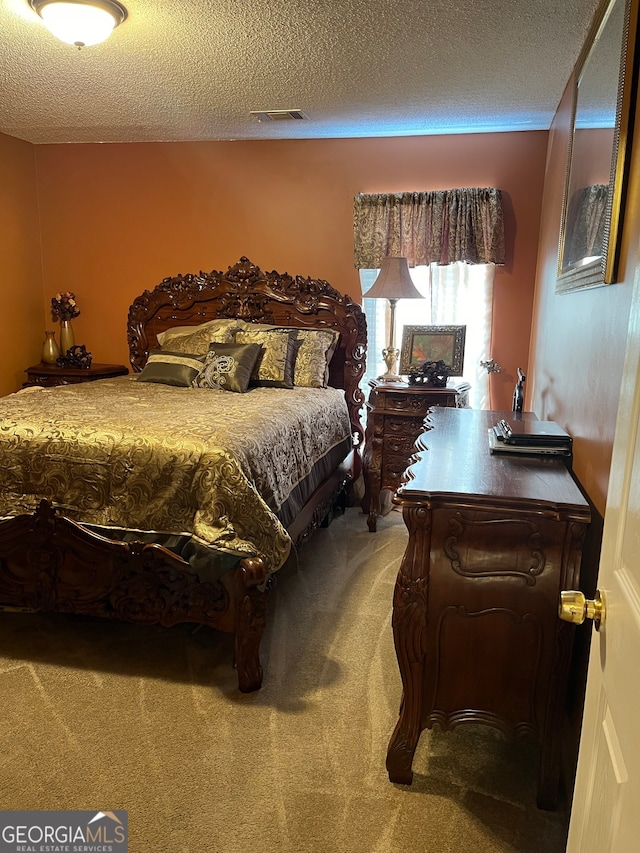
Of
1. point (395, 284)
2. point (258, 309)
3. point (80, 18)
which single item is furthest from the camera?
point (258, 309)

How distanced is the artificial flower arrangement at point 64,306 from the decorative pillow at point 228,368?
60.5 inches

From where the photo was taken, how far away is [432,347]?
3.89 metres

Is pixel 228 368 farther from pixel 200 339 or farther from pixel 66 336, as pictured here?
pixel 66 336

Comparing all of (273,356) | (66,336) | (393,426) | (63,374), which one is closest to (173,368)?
(273,356)

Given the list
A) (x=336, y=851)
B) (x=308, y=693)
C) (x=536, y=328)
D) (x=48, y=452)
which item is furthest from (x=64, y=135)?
(x=336, y=851)

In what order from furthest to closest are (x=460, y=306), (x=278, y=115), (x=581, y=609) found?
(x=460, y=306)
(x=278, y=115)
(x=581, y=609)

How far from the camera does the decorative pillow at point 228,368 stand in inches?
135

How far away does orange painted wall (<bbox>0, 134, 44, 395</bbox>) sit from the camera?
432 cm

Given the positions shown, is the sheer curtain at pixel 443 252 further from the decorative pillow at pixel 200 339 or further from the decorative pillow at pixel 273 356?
the decorative pillow at pixel 200 339

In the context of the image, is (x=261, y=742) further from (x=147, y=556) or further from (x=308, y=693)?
(x=147, y=556)

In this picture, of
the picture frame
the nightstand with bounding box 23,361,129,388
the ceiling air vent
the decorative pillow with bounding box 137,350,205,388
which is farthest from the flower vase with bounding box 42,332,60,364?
the picture frame

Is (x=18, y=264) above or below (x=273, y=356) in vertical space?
above

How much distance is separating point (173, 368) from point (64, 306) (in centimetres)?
144

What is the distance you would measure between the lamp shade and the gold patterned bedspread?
A: 1.57 meters
